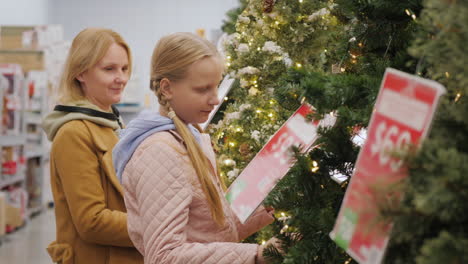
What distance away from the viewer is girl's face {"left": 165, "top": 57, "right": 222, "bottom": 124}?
1.57 metres

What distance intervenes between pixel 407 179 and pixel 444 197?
67 millimetres

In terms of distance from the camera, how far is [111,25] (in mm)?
15148

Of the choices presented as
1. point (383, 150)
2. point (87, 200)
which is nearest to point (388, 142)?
point (383, 150)

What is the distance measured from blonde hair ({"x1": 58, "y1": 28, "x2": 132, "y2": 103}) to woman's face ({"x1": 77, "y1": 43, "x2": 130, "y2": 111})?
2cm

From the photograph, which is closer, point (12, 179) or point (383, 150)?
point (383, 150)

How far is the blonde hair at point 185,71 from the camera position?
1.57 m

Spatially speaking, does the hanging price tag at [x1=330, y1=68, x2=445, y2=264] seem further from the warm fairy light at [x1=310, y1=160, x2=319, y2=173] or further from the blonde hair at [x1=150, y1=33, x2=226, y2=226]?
the blonde hair at [x1=150, y1=33, x2=226, y2=226]

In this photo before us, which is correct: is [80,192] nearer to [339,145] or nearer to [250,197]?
[250,197]

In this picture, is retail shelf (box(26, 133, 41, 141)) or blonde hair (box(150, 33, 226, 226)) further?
retail shelf (box(26, 133, 41, 141))

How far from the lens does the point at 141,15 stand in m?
15.2

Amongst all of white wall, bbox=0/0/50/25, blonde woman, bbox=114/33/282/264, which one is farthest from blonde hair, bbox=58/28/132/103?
white wall, bbox=0/0/50/25

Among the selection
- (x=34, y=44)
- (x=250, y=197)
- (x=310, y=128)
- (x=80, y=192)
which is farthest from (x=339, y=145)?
(x=34, y=44)

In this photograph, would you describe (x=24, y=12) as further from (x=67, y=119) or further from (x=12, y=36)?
(x=67, y=119)

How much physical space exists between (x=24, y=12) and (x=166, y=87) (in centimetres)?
1274
